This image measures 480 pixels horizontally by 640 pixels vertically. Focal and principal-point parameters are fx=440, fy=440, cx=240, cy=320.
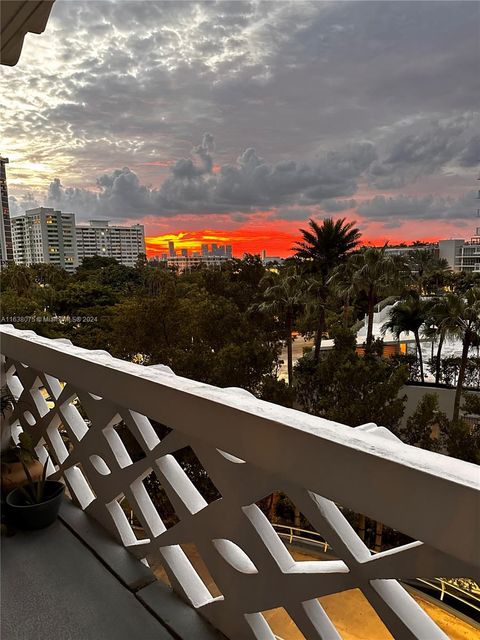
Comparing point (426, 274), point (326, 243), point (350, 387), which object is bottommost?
point (350, 387)

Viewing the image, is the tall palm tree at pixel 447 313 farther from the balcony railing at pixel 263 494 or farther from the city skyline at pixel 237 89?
the balcony railing at pixel 263 494

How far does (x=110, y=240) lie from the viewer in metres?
12.4

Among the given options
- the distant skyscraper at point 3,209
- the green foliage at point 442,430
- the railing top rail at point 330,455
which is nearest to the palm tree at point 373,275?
the green foliage at point 442,430

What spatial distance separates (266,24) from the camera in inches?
81.4

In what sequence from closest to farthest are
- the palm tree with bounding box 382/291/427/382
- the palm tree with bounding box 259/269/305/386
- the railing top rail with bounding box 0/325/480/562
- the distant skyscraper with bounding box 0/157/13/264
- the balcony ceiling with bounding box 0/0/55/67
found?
1. the railing top rail with bounding box 0/325/480/562
2. the balcony ceiling with bounding box 0/0/55/67
3. the distant skyscraper with bounding box 0/157/13/264
4. the palm tree with bounding box 259/269/305/386
5. the palm tree with bounding box 382/291/427/382

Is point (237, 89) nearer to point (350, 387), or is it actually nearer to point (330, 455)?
point (330, 455)

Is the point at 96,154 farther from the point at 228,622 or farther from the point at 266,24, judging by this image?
the point at 228,622

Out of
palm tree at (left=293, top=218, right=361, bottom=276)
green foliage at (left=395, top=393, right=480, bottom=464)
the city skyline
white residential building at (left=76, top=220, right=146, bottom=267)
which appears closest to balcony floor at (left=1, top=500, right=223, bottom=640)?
the city skyline

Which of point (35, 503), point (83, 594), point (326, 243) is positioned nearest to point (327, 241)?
point (326, 243)

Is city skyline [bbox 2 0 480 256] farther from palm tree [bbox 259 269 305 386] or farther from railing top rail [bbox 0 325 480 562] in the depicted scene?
palm tree [bbox 259 269 305 386]

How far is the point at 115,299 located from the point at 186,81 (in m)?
12.8

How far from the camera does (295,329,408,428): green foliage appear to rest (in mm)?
9250

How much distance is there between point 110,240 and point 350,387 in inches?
301

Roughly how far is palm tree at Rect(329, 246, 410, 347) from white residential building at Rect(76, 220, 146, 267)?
753 centimetres
